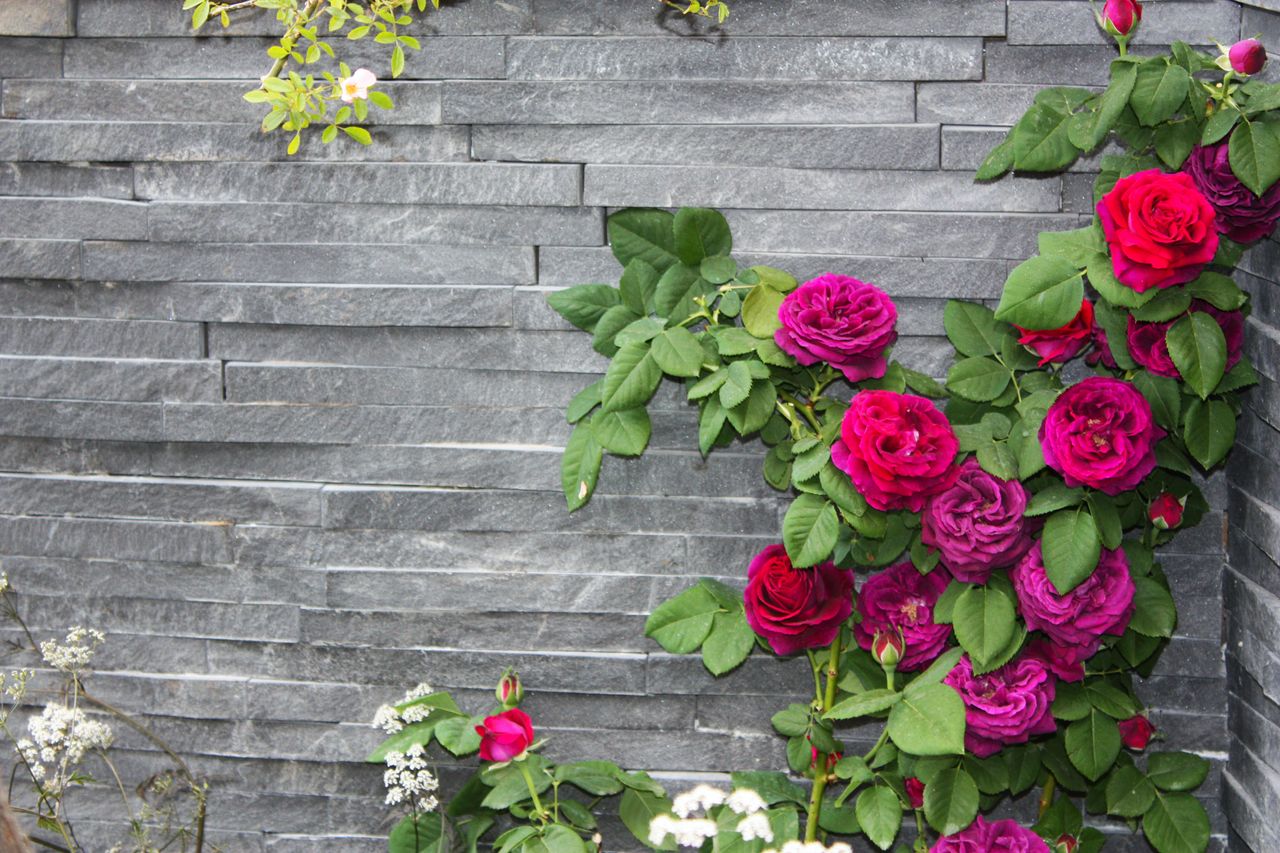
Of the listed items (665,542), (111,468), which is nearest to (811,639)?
(665,542)

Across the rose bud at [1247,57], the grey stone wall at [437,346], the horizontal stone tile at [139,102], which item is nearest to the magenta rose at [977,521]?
the grey stone wall at [437,346]

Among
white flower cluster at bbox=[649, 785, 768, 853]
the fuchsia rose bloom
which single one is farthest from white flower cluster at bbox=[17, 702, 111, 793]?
the fuchsia rose bloom

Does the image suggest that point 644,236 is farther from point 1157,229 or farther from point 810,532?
point 1157,229

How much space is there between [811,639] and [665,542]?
0.78ft

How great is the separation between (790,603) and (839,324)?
331 mm

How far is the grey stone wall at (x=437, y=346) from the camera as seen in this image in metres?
1.54

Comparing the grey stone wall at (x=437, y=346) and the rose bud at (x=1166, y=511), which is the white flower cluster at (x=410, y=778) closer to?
the grey stone wall at (x=437, y=346)


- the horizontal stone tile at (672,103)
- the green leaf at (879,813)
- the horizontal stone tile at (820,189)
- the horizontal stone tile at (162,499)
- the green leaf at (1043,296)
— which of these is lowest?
the green leaf at (879,813)

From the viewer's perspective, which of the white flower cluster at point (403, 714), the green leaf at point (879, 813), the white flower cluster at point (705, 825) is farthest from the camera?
the white flower cluster at point (403, 714)

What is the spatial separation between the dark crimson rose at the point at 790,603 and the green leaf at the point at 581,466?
0.22 m

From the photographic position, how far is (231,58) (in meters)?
1.58

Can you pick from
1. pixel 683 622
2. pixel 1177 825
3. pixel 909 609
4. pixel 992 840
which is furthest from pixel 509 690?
pixel 1177 825

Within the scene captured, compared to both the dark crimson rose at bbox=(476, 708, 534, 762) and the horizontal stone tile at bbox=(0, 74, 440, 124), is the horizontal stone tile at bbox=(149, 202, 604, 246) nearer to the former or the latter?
the horizontal stone tile at bbox=(0, 74, 440, 124)

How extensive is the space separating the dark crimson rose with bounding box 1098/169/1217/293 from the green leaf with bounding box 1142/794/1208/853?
659 mm
